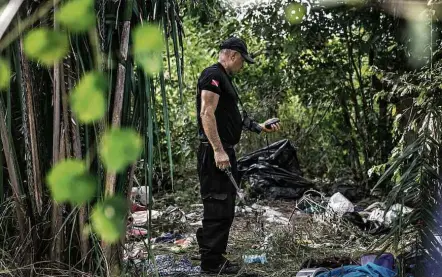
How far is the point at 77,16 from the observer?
2.45 ft

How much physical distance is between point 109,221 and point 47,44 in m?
0.25

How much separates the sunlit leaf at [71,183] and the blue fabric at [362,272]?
102 inches

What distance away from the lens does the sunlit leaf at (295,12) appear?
22.9 ft

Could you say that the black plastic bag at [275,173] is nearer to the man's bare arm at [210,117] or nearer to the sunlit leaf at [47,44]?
the man's bare arm at [210,117]

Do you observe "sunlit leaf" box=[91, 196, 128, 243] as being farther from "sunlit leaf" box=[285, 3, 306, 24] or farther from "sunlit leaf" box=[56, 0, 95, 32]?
"sunlit leaf" box=[285, 3, 306, 24]

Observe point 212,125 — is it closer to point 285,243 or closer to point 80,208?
point 285,243

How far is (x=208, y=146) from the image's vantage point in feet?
13.1

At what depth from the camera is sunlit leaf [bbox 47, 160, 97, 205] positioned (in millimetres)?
763

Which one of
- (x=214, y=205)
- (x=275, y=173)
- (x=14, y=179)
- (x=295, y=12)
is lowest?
(x=275, y=173)

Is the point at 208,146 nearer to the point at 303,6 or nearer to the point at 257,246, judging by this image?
the point at 257,246

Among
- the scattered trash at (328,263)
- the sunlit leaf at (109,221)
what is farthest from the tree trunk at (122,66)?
the scattered trash at (328,263)

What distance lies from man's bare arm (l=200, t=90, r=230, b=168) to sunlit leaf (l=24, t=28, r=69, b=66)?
3.03 meters

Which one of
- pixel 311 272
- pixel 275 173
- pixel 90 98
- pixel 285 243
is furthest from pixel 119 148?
pixel 275 173

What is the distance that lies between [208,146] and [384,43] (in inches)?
160
